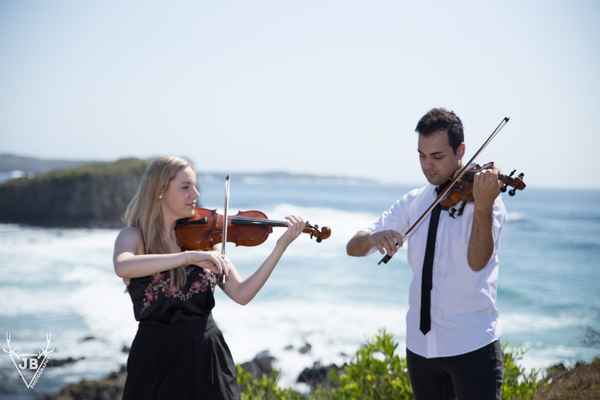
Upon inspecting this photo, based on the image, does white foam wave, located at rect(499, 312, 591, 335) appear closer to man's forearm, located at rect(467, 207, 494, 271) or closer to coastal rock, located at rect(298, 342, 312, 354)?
coastal rock, located at rect(298, 342, 312, 354)

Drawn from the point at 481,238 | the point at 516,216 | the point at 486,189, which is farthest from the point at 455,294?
the point at 516,216

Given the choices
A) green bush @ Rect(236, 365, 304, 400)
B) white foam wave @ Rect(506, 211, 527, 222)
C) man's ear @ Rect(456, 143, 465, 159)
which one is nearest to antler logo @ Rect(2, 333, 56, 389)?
green bush @ Rect(236, 365, 304, 400)

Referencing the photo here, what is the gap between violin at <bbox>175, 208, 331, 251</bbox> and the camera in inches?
115

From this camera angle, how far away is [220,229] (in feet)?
10.1

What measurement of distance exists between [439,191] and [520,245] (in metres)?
19.9

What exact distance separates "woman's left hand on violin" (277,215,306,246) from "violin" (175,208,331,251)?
0.11 m

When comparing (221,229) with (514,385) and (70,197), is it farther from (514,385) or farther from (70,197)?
(70,197)

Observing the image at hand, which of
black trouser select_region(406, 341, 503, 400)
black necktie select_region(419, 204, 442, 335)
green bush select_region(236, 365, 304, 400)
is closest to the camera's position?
black trouser select_region(406, 341, 503, 400)

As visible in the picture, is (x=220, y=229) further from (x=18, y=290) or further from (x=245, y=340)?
(x=18, y=290)

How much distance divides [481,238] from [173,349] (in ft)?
4.67

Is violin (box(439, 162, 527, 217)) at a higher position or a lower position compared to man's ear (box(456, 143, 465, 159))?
lower

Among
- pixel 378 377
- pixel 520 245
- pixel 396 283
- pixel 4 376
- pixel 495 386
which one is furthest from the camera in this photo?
pixel 520 245

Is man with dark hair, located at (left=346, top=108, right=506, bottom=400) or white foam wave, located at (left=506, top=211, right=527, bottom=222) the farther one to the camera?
white foam wave, located at (left=506, top=211, right=527, bottom=222)

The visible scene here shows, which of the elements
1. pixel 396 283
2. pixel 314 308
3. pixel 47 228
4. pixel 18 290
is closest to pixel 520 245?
pixel 396 283
